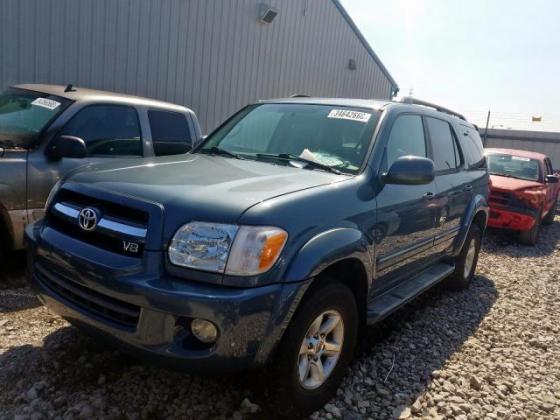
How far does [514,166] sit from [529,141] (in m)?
11.1

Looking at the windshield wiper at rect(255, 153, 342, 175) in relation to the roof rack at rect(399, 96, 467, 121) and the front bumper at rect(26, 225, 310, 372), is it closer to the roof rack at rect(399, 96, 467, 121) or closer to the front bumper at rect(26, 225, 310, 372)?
the front bumper at rect(26, 225, 310, 372)

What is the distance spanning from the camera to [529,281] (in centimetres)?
613

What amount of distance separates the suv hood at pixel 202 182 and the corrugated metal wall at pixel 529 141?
61.0 ft

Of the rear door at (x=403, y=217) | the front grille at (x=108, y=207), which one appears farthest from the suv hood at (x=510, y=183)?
the front grille at (x=108, y=207)

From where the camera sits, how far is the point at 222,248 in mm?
2223

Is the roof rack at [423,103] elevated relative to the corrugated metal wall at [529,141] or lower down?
elevated

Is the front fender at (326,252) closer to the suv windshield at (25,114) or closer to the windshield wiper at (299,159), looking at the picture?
the windshield wiper at (299,159)

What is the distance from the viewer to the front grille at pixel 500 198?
8.31 metres

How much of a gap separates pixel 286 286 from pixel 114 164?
4.94 ft

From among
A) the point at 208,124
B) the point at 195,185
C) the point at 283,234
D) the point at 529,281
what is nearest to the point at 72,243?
the point at 195,185

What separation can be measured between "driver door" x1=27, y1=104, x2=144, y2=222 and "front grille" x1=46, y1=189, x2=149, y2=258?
132 cm

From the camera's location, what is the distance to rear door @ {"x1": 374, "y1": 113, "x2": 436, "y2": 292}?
10.4ft

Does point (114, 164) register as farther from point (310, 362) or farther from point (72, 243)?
point (310, 362)

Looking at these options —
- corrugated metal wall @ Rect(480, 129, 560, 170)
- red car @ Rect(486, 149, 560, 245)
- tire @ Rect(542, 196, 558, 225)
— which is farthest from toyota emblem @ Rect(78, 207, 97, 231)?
corrugated metal wall @ Rect(480, 129, 560, 170)
